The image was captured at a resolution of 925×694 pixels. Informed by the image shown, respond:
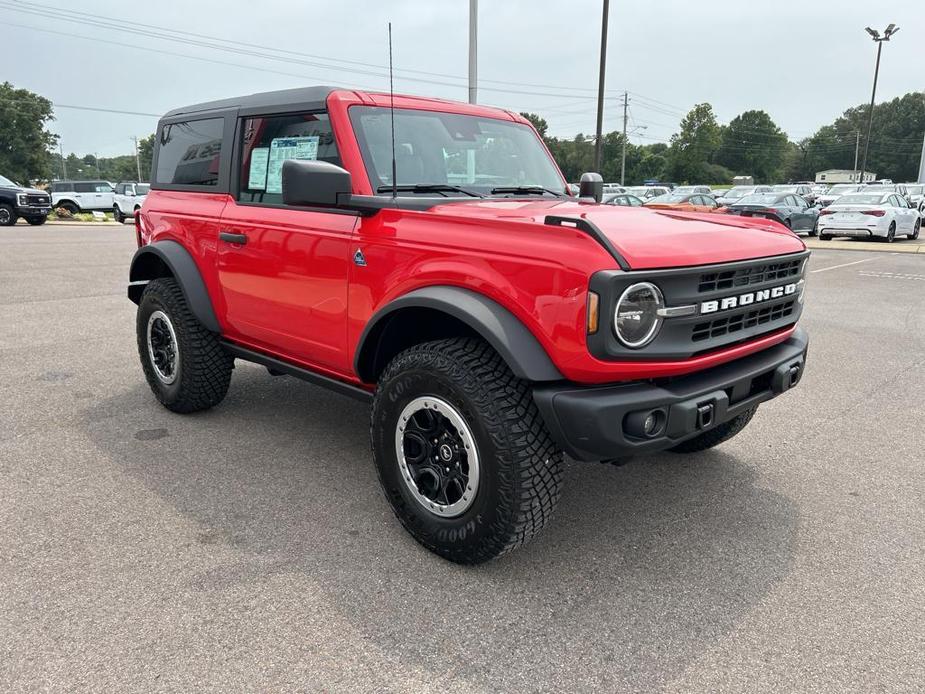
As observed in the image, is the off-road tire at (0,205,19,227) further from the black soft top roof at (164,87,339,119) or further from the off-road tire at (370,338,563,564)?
the off-road tire at (370,338,563,564)

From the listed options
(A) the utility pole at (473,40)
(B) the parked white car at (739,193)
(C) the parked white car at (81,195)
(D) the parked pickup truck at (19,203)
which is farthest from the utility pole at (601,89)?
(C) the parked white car at (81,195)

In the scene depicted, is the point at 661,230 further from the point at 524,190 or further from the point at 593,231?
the point at 524,190

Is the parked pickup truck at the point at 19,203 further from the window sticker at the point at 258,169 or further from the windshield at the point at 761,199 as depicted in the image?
the window sticker at the point at 258,169

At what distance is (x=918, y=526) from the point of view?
3.34 metres

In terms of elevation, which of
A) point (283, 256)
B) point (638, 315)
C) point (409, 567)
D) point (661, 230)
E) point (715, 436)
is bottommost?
point (409, 567)

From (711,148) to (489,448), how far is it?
104m

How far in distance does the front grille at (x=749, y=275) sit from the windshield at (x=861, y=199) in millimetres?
20935

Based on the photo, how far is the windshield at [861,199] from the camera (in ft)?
69.6

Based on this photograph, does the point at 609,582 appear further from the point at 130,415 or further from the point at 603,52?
the point at 603,52

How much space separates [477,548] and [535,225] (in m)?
1.26

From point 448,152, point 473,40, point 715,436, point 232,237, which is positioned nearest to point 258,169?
point 232,237

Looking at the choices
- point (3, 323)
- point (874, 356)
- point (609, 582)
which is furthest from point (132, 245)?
point (609, 582)

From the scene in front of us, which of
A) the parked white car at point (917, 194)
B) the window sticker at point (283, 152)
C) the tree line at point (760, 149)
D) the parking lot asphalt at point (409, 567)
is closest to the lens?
the parking lot asphalt at point (409, 567)

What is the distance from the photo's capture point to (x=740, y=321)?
118 inches
